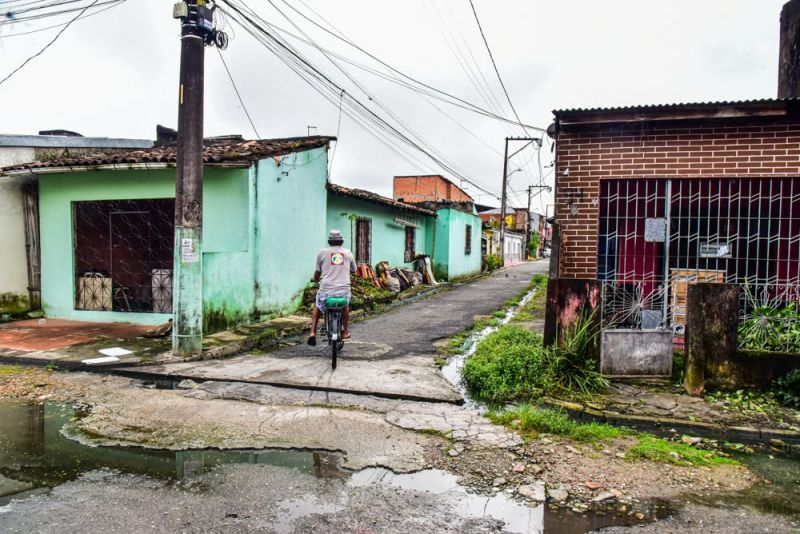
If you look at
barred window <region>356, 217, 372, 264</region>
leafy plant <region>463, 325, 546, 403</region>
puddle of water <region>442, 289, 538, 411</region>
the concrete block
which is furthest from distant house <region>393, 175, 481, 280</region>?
the concrete block

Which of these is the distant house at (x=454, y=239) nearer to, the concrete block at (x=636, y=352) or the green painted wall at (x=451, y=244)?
the green painted wall at (x=451, y=244)

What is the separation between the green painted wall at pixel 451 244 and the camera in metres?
21.1

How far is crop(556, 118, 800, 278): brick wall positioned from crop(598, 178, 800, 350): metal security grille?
0.58ft

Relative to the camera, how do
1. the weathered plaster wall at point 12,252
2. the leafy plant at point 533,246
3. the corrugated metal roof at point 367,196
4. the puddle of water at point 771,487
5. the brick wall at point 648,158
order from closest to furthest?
the puddle of water at point 771,487 < the brick wall at point 648,158 < the weathered plaster wall at point 12,252 < the corrugated metal roof at point 367,196 < the leafy plant at point 533,246

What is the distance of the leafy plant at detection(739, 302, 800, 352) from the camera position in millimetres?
5328

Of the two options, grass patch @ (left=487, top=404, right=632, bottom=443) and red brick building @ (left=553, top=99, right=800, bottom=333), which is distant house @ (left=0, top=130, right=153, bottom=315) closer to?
grass patch @ (left=487, top=404, right=632, bottom=443)

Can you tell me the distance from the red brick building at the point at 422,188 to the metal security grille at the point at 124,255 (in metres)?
29.6

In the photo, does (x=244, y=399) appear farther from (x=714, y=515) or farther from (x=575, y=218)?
(x=575, y=218)

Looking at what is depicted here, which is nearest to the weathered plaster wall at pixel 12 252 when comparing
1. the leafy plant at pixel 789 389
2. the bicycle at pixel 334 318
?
the bicycle at pixel 334 318

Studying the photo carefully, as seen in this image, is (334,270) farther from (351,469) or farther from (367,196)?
(367,196)

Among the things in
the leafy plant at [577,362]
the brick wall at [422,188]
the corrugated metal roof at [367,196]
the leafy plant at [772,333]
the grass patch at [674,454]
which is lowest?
the grass patch at [674,454]

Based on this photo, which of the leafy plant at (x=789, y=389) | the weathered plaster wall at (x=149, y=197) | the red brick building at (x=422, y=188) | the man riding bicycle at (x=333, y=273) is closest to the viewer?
the leafy plant at (x=789, y=389)

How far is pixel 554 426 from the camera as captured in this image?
14.0 ft

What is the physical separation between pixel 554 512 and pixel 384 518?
107 centimetres
